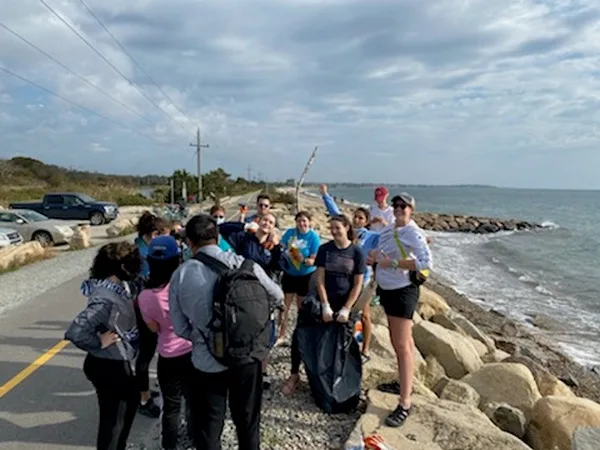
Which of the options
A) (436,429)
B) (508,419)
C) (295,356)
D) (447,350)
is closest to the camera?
(436,429)

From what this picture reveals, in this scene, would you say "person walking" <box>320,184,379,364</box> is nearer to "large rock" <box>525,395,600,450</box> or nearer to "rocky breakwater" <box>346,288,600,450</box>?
"rocky breakwater" <box>346,288,600,450</box>

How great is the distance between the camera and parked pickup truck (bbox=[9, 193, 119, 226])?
27.3 meters

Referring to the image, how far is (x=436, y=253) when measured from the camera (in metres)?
29.6

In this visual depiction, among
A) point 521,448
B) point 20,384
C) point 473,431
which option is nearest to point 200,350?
point 473,431

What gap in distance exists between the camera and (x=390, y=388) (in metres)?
4.93

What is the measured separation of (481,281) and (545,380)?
13.6m

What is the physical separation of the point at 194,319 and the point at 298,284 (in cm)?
294

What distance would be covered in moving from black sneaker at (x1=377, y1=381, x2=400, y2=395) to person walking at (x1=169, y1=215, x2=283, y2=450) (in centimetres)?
192

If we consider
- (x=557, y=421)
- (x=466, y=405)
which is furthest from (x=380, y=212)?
(x=557, y=421)

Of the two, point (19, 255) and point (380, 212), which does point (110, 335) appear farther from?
point (19, 255)

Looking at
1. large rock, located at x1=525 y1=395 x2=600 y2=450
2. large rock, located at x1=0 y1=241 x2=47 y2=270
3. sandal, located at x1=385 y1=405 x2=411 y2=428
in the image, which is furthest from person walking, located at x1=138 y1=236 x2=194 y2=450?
large rock, located at x1=0 y1=241 x2=47 y2=270

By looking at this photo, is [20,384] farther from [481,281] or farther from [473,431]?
[481,281]

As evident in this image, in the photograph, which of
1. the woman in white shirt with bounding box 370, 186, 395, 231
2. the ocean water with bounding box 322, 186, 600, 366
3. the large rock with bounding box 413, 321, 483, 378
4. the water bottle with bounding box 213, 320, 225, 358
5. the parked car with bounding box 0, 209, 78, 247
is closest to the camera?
the water bottle with bounding box 213, 320, 225, 358

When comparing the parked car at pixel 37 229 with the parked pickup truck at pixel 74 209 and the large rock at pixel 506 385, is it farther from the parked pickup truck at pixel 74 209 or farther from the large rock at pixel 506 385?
the large rock at pixel 506 385
